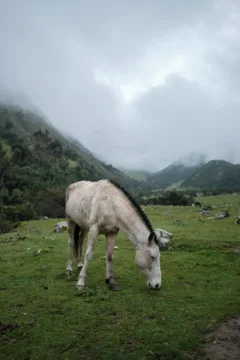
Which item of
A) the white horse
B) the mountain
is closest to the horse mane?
the white horse

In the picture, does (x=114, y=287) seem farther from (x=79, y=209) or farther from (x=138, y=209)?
(x=79, y=209)

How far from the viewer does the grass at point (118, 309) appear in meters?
6.52

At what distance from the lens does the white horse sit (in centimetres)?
989

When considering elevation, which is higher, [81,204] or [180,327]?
[81,204]

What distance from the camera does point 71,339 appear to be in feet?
22.7

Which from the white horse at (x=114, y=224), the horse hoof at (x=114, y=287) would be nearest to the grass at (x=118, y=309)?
the horse hoof at (x=114, y=287)

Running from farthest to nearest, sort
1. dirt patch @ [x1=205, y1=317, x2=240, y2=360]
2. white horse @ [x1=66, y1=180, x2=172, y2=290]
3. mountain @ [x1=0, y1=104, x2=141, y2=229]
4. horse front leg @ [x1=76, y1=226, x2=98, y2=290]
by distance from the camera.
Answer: mountain @ [x1=0, y1=104, x2=141, y2=229], horse front leg @ [x1=76, y1=226, x2=98, y2=290], white horse @ [x1=66, y1=180, x2=172, y2=290], dirt patch @ [x1=205, y1=317, x2=240, y2=360]

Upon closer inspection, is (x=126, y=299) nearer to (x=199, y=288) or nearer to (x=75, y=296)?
(x=75, y=296)

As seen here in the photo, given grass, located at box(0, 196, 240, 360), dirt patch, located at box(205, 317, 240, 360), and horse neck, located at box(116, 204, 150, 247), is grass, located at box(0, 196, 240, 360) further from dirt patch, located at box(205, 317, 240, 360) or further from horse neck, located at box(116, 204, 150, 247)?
horse neck, located at box(116, 204, 150, 247)

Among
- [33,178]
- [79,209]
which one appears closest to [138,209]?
[79,209]

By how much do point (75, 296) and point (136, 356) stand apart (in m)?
4.10

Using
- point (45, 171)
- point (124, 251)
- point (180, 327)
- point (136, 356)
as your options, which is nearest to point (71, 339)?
point (136, 356)

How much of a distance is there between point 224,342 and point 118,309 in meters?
2.97

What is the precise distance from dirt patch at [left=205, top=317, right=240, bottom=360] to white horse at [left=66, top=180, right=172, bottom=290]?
2763 mm
